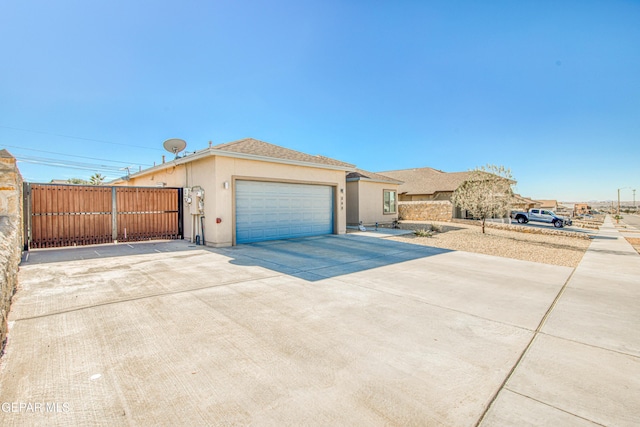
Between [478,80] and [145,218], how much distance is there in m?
16.5

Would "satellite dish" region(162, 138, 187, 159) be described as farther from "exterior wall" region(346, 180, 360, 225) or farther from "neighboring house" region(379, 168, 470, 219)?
"neighboring house" region(379, 168, 470, 219)

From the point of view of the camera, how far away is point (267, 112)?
17.4 meters

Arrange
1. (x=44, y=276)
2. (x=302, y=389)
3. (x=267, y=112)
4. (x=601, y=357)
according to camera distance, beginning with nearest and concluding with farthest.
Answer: (x=302, y=389) → (x=601, y=357) → (x=44, y=276) → (x=267, y=112)

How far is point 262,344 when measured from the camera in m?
3.15

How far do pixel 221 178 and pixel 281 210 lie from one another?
2.84 meters

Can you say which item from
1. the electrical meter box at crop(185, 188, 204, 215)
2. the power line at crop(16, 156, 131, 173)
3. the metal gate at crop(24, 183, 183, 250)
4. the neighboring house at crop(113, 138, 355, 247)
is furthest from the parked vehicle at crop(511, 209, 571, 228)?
the power line at crop(16, 156, 131, 173)

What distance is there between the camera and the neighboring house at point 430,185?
82.6ft

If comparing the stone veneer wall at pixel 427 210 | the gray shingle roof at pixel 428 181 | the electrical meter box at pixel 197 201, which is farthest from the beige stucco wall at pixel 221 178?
the gray shingle roof at pixel 428 181

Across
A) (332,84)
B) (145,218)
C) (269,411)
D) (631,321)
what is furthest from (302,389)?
(332,84)

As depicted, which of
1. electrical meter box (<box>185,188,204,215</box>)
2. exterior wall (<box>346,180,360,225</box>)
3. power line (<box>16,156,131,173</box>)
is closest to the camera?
electrical meter box (<box>185,188,204,215</box>)

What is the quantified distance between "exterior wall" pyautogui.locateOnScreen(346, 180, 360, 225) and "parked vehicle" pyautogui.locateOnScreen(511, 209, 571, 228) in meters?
18.7

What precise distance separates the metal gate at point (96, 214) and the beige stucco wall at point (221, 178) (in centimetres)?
83

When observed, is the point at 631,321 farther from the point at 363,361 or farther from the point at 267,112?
the point at 267,112

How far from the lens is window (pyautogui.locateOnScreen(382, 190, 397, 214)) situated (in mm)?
19294
